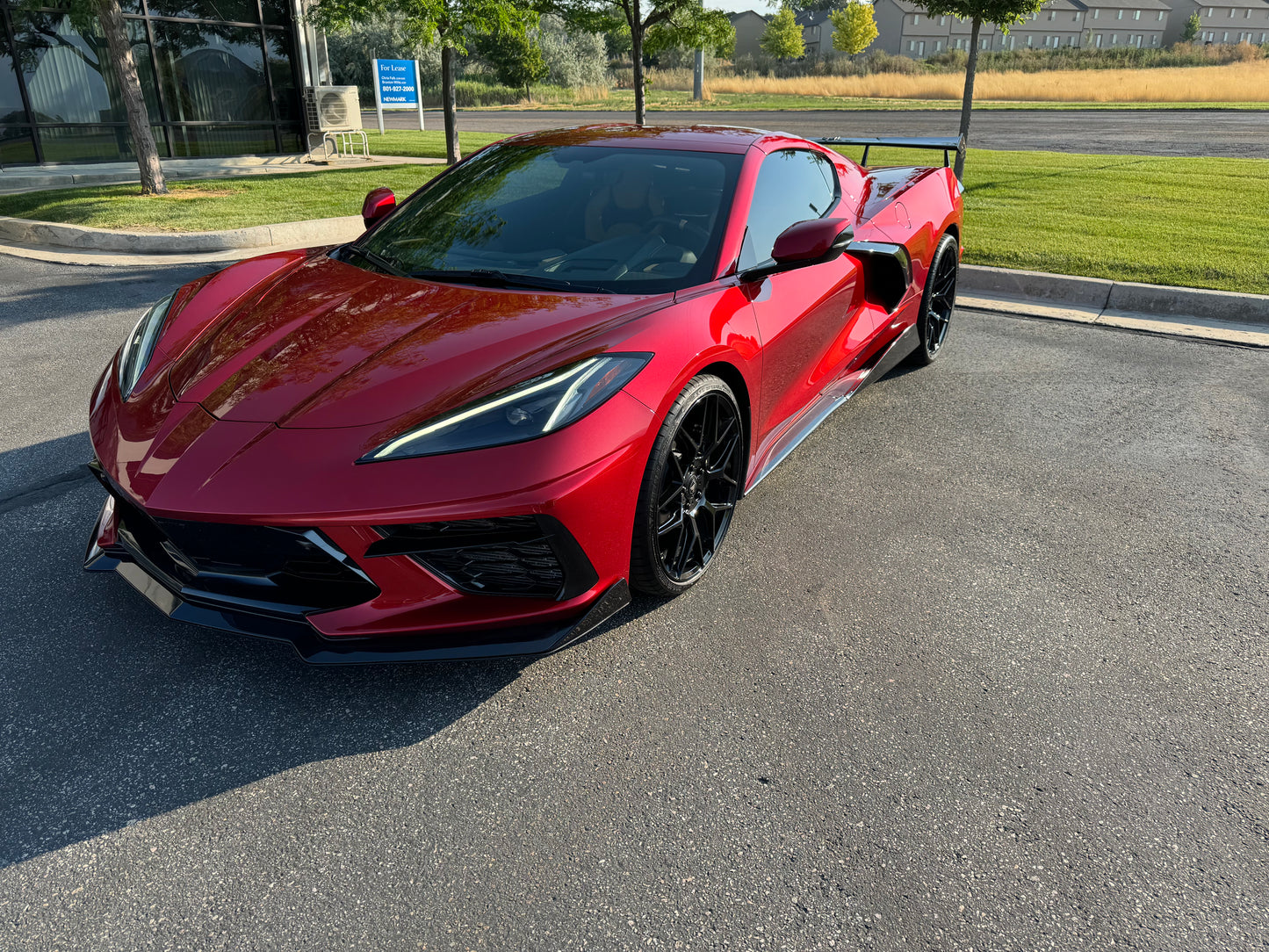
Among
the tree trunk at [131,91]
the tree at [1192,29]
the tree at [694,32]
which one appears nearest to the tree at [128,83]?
the tree trunk at [131,91]

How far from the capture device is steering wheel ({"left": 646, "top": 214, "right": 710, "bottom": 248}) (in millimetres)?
3127

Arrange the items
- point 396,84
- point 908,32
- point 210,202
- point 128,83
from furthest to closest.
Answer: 1. point 908,32
2. point 396,84
3. point 210,202
4. point 128,83

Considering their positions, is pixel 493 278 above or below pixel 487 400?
above

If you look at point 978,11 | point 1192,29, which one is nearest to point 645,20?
point 978,11

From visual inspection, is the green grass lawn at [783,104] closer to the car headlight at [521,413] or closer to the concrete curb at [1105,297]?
the concrete curb at [1105,297]

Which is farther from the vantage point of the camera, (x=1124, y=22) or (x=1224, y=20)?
(x=1224, y=20)

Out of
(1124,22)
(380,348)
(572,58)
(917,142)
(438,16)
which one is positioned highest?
(1124,22)

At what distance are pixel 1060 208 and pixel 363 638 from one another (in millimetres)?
9216

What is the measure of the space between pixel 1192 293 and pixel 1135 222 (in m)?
2.42

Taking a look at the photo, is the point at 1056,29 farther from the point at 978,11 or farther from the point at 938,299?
the point at 938,299

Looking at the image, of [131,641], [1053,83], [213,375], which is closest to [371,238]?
[213,375]

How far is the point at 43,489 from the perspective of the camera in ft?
11.6

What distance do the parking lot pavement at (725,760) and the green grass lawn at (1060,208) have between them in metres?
4.12

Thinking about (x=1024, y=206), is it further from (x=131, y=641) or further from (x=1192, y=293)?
(x=131, y=641)
